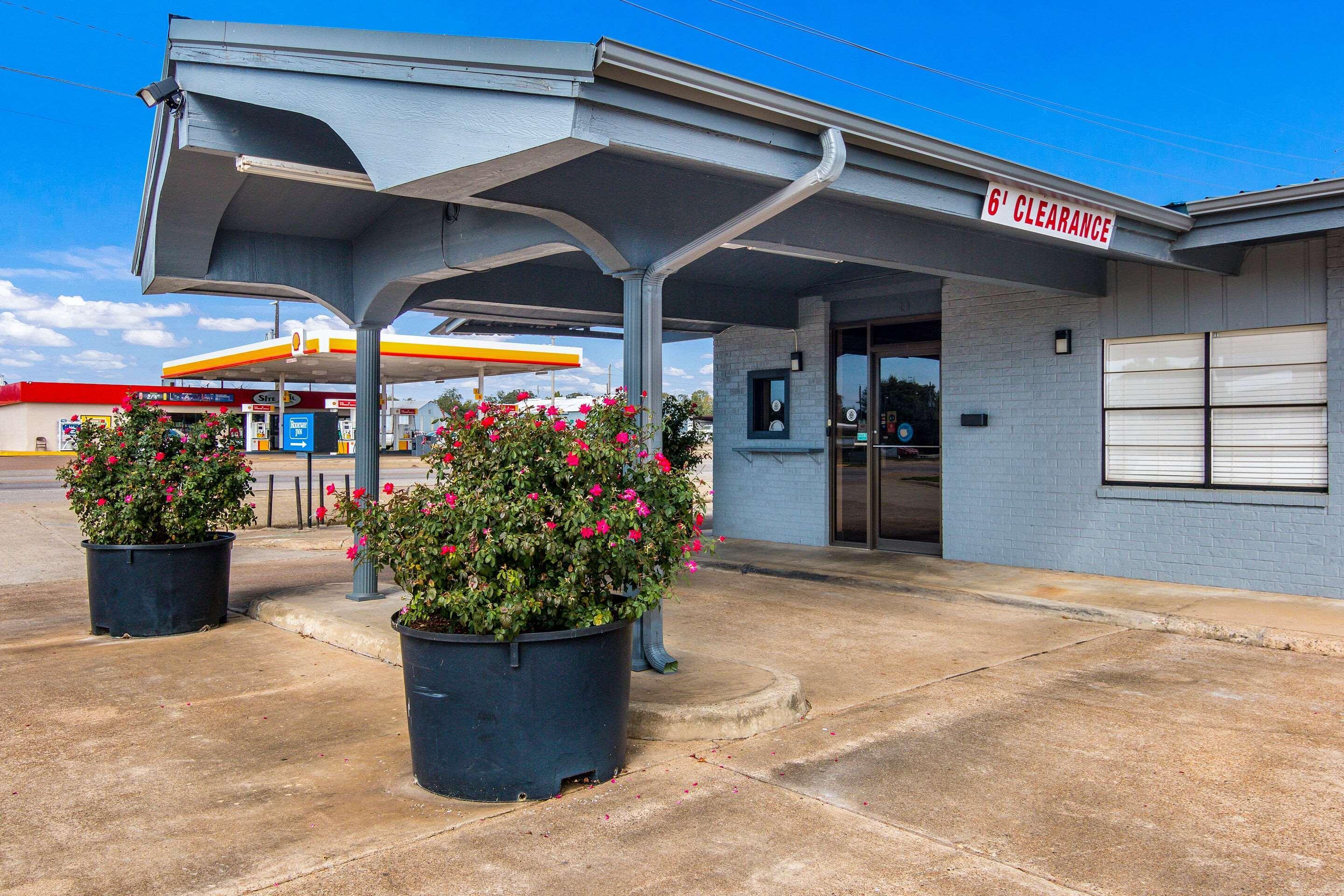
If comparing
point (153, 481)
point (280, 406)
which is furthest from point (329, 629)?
point (280, 406)

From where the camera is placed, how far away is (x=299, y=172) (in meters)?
6.16

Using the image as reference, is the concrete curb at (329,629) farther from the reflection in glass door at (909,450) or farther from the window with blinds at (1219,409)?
the window with blinds at (1219,409)

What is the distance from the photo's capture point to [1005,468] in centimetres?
1037

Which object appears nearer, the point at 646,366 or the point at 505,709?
the point at 505,709

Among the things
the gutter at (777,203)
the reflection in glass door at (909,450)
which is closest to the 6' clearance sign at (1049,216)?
the gutter at (777,203)

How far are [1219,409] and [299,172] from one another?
26.3ft

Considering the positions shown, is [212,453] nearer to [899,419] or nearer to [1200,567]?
[899,419]

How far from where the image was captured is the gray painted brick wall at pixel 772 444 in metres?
12.0

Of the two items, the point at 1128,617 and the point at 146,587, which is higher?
the point at 146,587

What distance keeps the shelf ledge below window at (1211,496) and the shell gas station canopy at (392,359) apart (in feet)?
82.2

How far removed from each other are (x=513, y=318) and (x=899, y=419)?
15.2 ft

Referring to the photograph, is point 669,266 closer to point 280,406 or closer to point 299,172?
point 299,172

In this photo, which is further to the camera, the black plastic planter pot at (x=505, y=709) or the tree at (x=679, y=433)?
the tree at (x=679, y=433)

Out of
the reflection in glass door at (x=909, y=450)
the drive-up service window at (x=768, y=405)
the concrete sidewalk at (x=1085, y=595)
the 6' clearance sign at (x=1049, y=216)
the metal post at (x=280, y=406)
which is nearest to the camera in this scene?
the 6' clearance sign at (x=1049, y=216)
